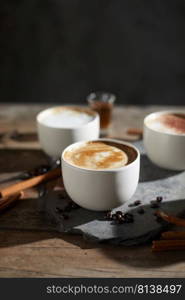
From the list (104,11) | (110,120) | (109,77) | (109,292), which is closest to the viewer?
(109,292)

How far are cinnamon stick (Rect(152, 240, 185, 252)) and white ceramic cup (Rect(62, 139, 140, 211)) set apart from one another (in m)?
0.20

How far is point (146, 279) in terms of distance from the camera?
1250mm

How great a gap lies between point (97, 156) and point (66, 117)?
0.48m

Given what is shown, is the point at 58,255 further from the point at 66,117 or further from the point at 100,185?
the point at 66,117

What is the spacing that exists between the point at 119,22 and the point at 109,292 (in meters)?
2.41

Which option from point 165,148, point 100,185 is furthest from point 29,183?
point 165,148

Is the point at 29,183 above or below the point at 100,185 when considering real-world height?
below

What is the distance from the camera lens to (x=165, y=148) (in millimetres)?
1731

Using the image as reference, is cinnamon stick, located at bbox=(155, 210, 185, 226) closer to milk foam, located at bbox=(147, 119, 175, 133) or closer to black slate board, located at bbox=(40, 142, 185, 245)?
black slate board, located at bbox=(40, 142, 185, 245)

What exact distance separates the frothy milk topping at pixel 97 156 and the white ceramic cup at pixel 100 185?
0.05m

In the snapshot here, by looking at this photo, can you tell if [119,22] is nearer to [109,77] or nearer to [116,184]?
[109,77]

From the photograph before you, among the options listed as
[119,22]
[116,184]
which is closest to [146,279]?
[116,184]

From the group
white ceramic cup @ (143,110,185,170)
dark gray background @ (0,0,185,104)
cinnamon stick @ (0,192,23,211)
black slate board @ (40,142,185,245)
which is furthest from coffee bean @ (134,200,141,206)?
dark gray background @ (0,0,185,104)

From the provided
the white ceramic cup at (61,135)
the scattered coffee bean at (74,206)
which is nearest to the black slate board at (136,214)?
the scattered coffee bean at (74,206)
